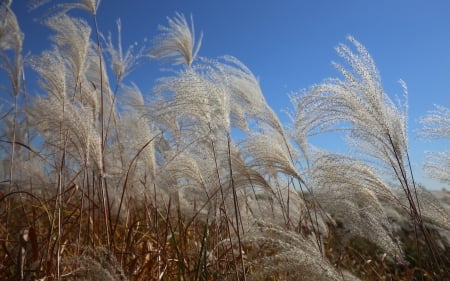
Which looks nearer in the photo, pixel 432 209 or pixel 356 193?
pixel 432 209

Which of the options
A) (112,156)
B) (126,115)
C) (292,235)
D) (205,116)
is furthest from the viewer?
(126,115)

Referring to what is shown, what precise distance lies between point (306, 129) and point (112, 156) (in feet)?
7.49

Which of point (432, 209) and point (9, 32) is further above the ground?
point (9, 32)

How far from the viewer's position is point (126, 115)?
4.22 metres

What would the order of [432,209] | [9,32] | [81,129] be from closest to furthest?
[432,209] → [81,129] → [9,32]

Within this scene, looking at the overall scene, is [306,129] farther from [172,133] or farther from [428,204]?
[172,133]

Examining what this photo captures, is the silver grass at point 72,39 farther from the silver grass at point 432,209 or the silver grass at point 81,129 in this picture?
the silver grass at point 432,209

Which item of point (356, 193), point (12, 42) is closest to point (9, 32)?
point (12, 42)

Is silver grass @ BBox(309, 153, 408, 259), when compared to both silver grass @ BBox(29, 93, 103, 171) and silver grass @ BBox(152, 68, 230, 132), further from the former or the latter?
silver grass @ BBox(29, 93, 103, 171)

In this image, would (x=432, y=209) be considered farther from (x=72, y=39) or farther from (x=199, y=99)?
(x=72, y=39)

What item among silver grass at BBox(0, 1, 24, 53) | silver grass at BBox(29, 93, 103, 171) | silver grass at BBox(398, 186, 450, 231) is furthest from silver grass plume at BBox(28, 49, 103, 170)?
silver grass at BBox(398, 186, 450, 231)

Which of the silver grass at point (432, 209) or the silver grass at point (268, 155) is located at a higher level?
the silver grass at point (268, 155)

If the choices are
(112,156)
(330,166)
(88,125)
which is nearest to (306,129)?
(330,166)

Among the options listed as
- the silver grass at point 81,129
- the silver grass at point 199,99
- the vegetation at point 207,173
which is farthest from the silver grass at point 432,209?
the silver grass at point 81,129
